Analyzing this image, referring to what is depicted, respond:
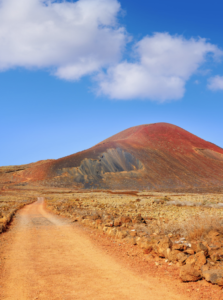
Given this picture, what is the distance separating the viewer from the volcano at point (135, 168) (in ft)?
232

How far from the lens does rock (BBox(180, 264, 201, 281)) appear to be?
5.05 meters

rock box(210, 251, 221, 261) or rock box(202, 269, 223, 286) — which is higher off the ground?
rock box(210, 251, 221, 261)

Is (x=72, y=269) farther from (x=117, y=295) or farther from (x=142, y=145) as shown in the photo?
(x=142, y=145)

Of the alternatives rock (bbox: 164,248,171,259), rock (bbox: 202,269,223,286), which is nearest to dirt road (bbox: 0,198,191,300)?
rock (bbox: 202,269,223,286)

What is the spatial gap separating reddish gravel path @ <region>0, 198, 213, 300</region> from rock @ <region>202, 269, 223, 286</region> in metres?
0.70

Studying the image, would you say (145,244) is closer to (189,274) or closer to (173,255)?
(173,255)

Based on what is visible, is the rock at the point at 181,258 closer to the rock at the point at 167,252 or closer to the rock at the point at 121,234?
the rock at the point at 167,252

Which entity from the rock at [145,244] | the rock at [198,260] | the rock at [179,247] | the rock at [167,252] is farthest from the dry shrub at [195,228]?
the rock at [198,260]

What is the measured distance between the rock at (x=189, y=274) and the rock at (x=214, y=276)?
0.44ft

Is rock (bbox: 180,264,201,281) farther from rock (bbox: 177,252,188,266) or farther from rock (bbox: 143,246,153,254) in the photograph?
rock (bbox: 143,246,153,254)

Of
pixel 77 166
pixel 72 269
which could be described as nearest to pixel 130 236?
pixel 72 269

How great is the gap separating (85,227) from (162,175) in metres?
67.8

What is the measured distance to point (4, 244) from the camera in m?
8.64

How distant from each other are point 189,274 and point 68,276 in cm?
261
